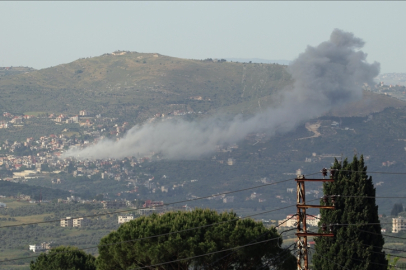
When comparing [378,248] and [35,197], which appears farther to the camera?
[35,197]

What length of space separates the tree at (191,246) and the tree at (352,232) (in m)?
2.23

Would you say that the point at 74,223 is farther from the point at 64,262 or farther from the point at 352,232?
the point at 352,232

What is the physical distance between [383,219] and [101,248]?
132m

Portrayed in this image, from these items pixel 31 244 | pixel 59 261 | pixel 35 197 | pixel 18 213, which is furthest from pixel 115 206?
pixel 59 261

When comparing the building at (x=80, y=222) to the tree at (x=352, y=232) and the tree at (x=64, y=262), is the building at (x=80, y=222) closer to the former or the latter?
the tree at (x=64, y=262)

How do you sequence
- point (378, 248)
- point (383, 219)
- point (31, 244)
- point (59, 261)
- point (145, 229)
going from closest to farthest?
point (378, 248) < point (145, 229) < point (59, 261) < point (31, 244) < point (383, 219)

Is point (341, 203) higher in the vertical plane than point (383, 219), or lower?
higher

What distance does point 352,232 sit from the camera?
105 feet

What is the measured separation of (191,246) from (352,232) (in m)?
6.91

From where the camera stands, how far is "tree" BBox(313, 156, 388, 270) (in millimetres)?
31641

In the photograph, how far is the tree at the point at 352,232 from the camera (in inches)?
1246

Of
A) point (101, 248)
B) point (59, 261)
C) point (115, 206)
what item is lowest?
point (115, 206)

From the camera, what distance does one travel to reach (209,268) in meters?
33.9

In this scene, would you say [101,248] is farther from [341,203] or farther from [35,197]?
[35,197]
